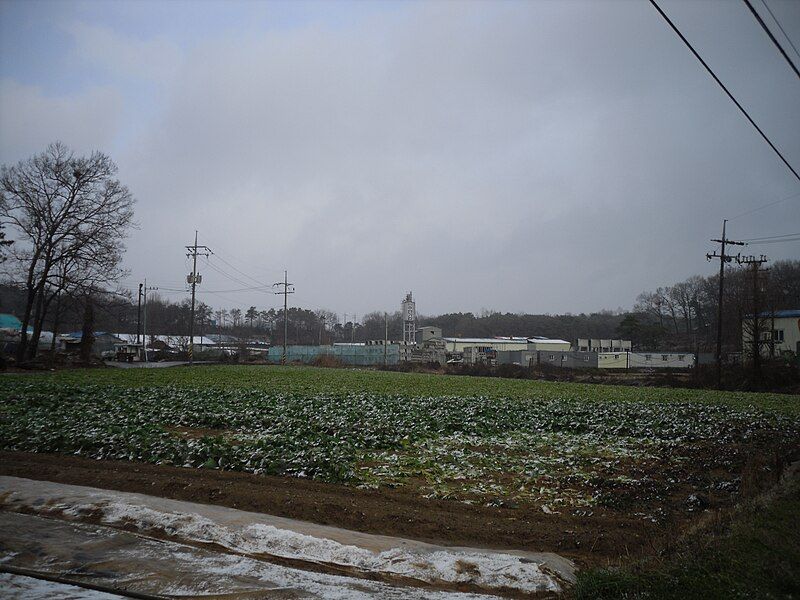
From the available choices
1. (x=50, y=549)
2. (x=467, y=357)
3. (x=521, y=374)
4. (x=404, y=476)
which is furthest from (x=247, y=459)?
(x=467, y=357)

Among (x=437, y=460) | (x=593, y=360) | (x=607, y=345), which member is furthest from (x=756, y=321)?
(x=607, y=345)

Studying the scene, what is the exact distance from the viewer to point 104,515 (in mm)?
7246

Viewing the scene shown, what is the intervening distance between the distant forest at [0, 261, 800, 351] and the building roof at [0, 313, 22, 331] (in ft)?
3.83

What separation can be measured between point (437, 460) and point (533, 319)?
128323mm

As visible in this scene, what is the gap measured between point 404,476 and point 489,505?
2010 millimetres

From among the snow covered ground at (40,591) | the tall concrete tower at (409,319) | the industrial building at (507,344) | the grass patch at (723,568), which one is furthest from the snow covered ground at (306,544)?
the tall concrete tower at (409,319)

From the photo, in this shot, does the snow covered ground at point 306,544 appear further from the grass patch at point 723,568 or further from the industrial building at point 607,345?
the industrial building at point 607,345

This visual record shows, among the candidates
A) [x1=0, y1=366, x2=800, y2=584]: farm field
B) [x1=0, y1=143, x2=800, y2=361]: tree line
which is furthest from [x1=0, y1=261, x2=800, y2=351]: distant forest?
[x1=0, y1=366, x2=800, y2=584]: farm field

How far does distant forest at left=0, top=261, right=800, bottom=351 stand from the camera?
49.5 metres

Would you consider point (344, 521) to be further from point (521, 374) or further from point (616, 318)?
point (616, 318)

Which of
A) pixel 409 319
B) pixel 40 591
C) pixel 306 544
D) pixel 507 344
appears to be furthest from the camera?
pixel 409 319

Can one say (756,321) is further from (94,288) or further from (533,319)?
(533,319)

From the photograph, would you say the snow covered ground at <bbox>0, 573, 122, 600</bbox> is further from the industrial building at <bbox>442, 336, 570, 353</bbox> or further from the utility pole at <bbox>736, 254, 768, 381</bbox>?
the industrial building at <bbox>442, 336, 570, 353</bbox>

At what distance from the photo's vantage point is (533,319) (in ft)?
442
